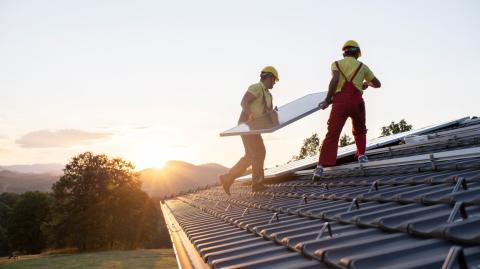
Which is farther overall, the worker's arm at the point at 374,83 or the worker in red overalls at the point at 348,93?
the worker's arm at the point at 374,83

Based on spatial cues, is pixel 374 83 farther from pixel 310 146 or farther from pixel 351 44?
pixel 310 146

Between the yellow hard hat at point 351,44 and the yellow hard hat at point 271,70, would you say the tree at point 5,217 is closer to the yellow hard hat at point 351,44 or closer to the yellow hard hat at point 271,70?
the yellow hard hat at point 271,70

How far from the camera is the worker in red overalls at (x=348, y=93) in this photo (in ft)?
19.5

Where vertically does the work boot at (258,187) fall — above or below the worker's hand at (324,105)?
below

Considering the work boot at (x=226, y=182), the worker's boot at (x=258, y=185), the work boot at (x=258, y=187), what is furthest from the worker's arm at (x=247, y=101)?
the work boot at (x=226, y=182)

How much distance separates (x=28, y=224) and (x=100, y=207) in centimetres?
1755

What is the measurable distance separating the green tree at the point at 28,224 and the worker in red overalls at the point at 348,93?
6714 cm

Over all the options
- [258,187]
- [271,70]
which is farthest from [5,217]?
[271,70]

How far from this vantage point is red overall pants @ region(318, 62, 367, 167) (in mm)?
6035

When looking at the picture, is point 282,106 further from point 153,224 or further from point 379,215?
point 153,224

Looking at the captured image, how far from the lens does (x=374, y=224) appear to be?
9.60 ft

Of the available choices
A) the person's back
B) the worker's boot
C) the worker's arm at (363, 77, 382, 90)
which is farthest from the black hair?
the worker's boot

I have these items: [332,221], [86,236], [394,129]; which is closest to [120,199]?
[86,236]

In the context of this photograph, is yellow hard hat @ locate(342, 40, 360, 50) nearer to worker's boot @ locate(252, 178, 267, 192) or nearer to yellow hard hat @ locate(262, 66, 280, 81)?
yellow hard hat @ locate(262, 66, 280, 81)
